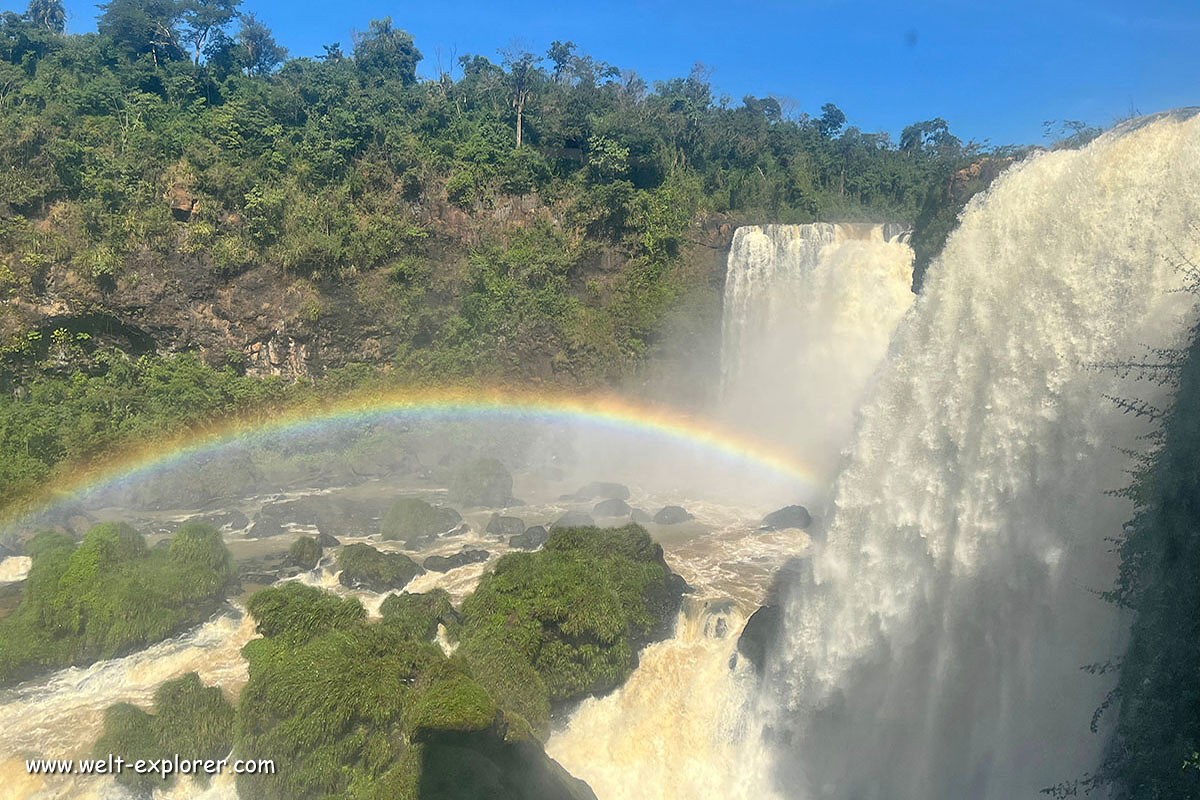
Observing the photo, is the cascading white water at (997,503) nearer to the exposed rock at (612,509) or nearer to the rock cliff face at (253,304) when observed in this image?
the exposed rock at (612,509)

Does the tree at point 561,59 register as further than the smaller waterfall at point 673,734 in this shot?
Yes

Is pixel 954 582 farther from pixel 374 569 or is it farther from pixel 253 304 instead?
pixel 253 304

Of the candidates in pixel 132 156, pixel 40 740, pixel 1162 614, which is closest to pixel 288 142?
pixel 132 156

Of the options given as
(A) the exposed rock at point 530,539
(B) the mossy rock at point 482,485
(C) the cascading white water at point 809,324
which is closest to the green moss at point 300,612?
(A) the exposed rock at point 530,539

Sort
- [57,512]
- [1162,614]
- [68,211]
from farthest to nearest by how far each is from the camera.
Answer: [68,211]
[57,512]
[1162,614]

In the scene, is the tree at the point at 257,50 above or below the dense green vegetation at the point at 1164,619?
above

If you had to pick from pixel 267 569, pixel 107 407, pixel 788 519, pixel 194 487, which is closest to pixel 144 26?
pixel 107 407

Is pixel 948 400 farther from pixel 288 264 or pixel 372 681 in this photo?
pixel 288 264
